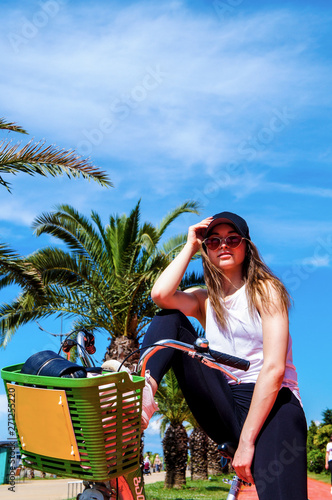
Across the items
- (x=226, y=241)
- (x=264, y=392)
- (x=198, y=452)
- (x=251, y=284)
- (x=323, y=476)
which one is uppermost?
(x=226, y=241)

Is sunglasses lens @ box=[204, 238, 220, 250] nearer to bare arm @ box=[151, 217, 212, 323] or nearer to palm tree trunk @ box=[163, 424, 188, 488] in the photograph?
bare arm @ box=[151, 217, 212, 323]

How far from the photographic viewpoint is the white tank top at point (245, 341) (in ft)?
8.89

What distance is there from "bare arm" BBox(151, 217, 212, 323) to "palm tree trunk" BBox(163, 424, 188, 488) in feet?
70.7

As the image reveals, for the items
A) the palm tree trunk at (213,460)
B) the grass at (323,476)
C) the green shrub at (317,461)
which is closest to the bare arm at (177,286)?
the grass at (323,476)

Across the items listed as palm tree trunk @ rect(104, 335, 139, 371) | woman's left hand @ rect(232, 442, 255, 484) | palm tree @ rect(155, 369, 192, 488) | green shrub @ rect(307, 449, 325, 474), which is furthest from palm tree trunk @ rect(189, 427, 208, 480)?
woman's left hand @ rect(232, 442, 255, 484)

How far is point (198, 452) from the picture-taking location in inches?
1102

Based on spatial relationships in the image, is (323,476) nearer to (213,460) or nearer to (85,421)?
(213,460)

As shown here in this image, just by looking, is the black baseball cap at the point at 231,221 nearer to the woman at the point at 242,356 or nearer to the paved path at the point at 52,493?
the woman at the point at 242,356

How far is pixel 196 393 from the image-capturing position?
2.56 meters

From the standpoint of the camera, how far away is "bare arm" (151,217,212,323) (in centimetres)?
285

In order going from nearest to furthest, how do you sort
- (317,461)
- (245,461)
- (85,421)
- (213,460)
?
(85,421) < (245,461) < (317,461) < (213,460)

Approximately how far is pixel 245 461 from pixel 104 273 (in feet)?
36.2

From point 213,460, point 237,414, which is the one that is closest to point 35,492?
point 213,460

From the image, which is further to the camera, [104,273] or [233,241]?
[104,273]
